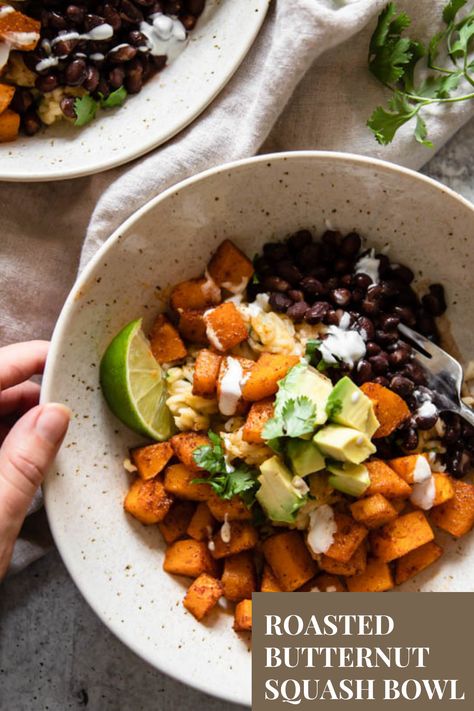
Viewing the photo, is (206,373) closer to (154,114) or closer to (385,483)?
(385,483)

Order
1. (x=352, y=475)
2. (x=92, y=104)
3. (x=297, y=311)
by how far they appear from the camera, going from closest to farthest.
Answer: (x=352, y=475)
(x=297, y=311)
(x=92, y=104)

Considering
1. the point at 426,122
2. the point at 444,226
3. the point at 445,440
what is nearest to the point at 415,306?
the point at 444,226

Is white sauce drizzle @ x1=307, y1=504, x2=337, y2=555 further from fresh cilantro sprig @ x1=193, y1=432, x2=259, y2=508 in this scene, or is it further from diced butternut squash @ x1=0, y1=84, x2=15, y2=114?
diced butternut squash @ x1=0, y1=84, x2=15, y2=114

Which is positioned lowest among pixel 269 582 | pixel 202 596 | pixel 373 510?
pixel 202 596

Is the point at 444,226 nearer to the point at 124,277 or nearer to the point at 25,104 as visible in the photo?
the point at 124,277

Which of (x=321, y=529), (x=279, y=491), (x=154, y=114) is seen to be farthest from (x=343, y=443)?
(x=154, y=114)

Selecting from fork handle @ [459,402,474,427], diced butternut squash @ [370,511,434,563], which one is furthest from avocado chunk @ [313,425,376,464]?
fork handle @ [459,402,474,427]
